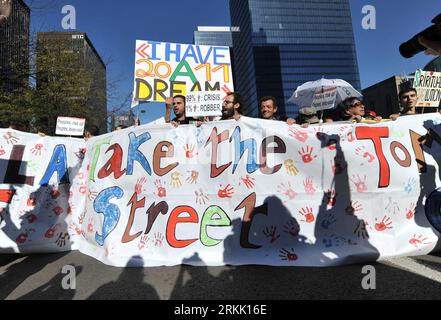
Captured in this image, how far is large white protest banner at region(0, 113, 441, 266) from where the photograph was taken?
155 inches

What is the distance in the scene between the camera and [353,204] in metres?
4.00

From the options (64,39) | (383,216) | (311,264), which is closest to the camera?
(311,264)

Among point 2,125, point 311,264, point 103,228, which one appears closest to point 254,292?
point 311,264

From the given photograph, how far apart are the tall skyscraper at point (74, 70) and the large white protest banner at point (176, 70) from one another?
11167mm

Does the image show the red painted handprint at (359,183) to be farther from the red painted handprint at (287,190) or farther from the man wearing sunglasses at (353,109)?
the man wearing sunglasses at (353,109)

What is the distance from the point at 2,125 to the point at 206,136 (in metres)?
17.7

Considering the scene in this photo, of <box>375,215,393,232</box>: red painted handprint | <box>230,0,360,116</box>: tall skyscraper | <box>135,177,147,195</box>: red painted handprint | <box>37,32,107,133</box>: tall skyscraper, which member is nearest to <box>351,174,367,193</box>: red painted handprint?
<box>375,215,393,232</box>: red painted handprint

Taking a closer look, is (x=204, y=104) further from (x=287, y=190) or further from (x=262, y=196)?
(x=287, y=190)

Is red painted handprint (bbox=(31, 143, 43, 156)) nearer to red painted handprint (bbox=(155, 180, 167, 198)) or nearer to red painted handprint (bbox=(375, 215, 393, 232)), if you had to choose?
red painted handprint (bbox=(155, 180, 167, 198))

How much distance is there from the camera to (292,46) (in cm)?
13312

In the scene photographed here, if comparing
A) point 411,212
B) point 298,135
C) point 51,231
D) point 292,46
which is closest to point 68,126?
point 51,231

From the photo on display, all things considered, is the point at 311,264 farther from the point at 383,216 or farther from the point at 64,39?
the point at 64,39

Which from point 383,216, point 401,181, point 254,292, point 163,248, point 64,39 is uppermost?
point 64,39

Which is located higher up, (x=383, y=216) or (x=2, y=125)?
(x=2, y=125)
